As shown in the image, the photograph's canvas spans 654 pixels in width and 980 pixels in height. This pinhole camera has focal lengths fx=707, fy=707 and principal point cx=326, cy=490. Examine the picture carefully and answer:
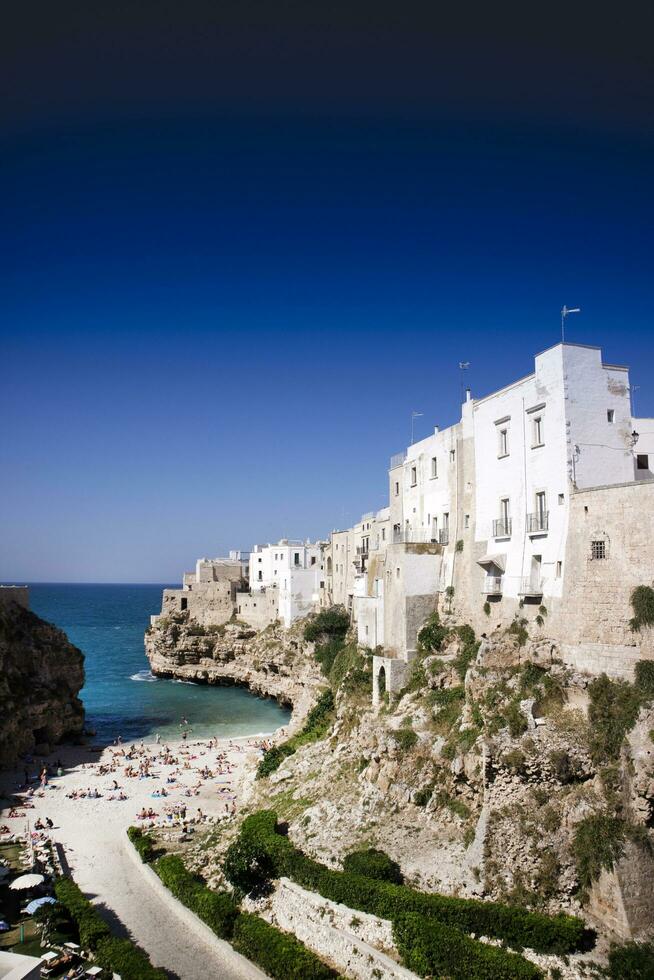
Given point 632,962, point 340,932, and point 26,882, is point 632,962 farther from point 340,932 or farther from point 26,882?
point 26,882

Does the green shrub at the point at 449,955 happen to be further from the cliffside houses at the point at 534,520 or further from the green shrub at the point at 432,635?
the green shrub at the point at 432,635

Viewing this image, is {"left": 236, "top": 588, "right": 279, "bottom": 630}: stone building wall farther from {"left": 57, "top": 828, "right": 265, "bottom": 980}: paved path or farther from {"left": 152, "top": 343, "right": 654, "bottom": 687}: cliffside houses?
{"left": 57, "top": 828, "right": 265, "bottom": 980}: paved path

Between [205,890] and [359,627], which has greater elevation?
[359,627]

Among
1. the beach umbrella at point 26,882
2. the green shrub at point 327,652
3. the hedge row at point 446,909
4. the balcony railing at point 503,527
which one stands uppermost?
the balcony railing at point 503,527

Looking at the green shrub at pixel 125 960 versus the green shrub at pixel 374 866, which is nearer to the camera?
the green shrub at pixel 125 960

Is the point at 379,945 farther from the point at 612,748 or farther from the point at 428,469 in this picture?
the point at 428,469

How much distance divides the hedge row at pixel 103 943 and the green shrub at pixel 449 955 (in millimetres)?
7149

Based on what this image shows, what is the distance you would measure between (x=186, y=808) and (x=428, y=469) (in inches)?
864

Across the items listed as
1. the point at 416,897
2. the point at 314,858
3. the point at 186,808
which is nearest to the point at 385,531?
the point at 186,808

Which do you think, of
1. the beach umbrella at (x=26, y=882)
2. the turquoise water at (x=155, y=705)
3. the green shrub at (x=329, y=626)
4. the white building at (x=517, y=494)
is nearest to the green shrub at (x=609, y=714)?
the white building at (x=517, y=494)

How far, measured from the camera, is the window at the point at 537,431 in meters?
27.2

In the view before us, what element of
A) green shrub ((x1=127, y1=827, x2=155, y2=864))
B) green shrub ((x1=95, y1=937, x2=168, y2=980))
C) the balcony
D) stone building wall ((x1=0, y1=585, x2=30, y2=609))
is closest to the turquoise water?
stone building wall ((x1=0, y1=585, x2=30, y2=609))

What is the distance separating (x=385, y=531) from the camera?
160 feet

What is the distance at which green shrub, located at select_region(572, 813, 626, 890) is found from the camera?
19.9 meters
